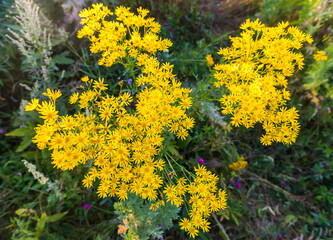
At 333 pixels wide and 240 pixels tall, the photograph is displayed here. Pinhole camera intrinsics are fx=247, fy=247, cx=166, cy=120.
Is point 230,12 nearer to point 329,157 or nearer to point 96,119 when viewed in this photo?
point 329,157

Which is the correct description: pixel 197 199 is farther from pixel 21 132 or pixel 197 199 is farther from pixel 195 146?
pixel 21 132

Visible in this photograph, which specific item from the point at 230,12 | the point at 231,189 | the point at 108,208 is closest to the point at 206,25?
the point at 230,12

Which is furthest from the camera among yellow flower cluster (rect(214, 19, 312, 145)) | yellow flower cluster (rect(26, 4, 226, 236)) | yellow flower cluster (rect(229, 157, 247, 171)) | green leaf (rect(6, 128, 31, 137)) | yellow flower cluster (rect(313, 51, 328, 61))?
yellow flower cluster (rect(313, 51, 328, 61))

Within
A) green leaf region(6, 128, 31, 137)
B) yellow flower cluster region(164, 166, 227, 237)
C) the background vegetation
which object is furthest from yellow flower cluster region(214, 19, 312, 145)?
green leaf region(6, 128, 31, 137)

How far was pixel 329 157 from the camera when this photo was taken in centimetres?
313

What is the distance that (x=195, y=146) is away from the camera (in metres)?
2.67

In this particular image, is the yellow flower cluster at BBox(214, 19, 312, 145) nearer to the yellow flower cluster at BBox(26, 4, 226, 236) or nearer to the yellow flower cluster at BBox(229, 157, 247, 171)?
the yellow flower cluster at BBox(26, 4, 226, 236)

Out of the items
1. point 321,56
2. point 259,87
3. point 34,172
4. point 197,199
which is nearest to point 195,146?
point 197,199

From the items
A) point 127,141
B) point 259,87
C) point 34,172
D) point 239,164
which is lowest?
point 239,164

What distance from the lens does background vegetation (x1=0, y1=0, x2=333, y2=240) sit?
7.55 ft

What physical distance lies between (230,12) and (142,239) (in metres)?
3.70

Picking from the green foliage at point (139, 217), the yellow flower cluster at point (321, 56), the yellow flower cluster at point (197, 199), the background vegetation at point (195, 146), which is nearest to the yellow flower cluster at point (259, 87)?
the background vegetation at point (195, 146)

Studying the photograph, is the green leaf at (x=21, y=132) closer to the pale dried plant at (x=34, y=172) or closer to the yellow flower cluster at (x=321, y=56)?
the pale dried plant at (x=34, y=172)

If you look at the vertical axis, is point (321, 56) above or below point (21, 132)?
above
